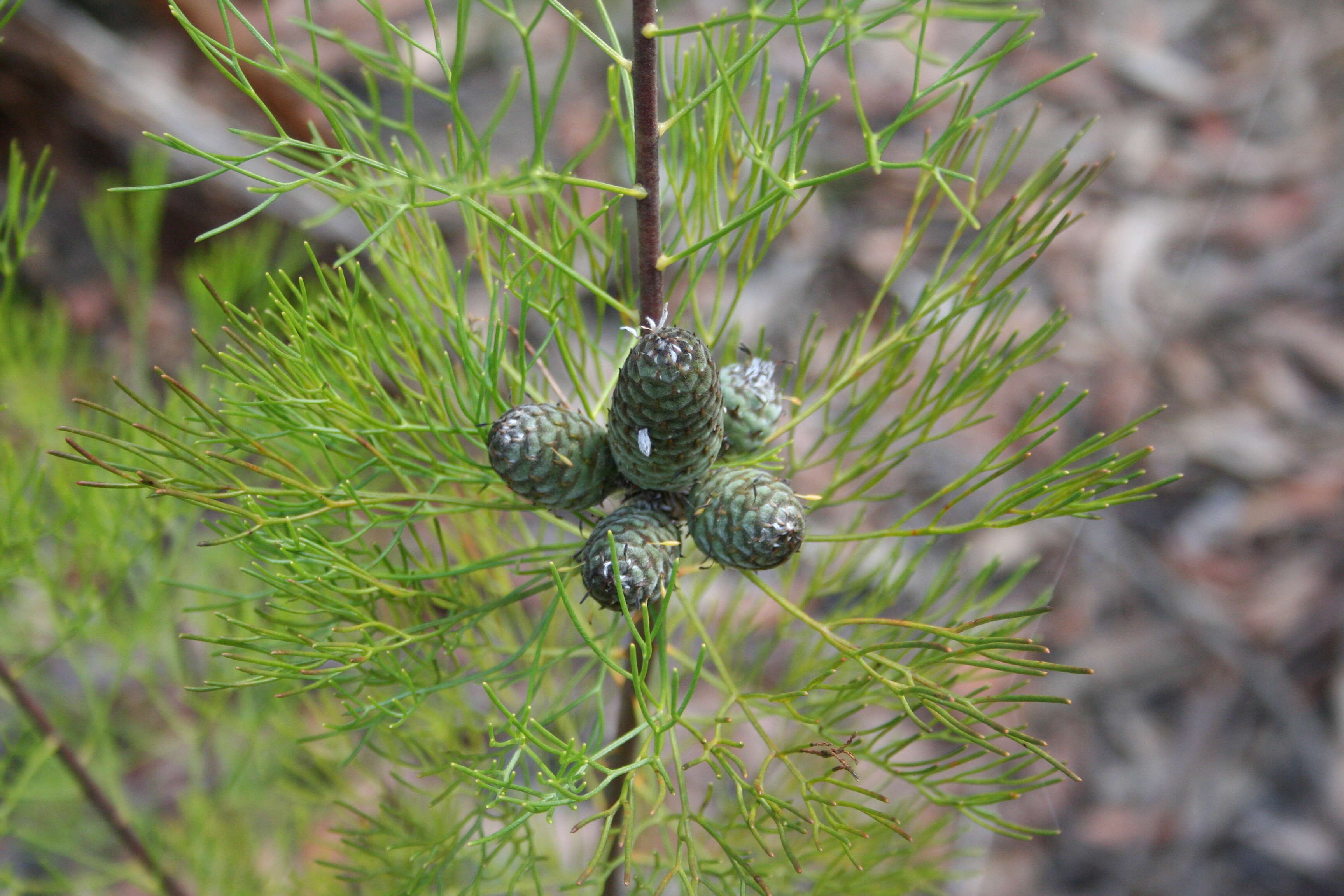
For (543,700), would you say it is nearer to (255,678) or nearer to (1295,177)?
(255,678)

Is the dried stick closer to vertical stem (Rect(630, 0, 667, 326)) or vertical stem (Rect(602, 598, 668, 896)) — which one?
vertical stem (Rect(602, 598, 668, 896))

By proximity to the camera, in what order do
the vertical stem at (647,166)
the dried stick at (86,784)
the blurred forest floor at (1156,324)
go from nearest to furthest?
the vertical stem at (647,166) → the dried stick at (86,784) → the blurred forest floor at (1156,324)

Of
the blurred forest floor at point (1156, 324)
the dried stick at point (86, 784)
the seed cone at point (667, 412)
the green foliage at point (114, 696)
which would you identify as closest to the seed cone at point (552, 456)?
the seed cone at point (667, 412)

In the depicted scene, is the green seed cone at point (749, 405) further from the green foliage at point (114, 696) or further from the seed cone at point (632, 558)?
the green foliage at point (114, 696)

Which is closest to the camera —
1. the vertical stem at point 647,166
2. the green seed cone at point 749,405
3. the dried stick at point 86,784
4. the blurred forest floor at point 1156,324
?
the vertical stem at point 647,166

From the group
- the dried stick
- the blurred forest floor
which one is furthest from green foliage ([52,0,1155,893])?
the blurred forest floor

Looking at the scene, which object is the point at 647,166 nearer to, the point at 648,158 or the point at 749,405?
the point at 648,158
